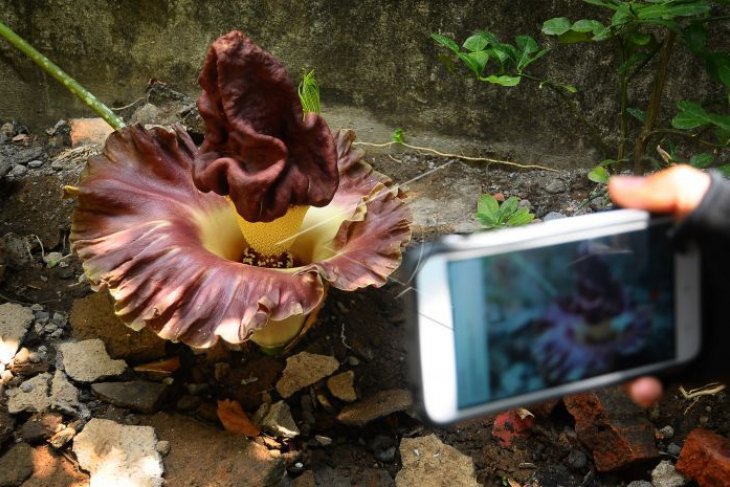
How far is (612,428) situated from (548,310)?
71 centimetres

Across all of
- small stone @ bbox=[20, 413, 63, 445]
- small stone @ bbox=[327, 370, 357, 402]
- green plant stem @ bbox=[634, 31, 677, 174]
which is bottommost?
small stone @ bbox=[327, 370, 357, 402]

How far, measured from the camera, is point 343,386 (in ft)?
5.85

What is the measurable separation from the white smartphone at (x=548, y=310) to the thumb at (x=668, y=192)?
0.07ft

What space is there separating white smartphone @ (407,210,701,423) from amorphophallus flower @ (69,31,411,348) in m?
0.50

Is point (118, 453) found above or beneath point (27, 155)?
beneath

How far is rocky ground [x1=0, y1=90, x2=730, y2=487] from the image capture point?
1.59 meters

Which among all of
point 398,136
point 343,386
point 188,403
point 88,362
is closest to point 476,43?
point 398,136

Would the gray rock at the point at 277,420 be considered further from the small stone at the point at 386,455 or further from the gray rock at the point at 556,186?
the gray rock at the point at 556,186

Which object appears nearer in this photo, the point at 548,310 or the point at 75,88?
the point at 548,310

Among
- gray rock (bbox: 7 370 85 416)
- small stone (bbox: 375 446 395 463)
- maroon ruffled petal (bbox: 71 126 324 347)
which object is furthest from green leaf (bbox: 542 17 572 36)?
gray rock (bbox: 7 370 85 416)

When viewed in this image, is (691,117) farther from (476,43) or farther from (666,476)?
(666,476)

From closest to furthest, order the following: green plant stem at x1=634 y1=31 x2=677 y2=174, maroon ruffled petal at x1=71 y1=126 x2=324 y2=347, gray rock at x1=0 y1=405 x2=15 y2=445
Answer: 1. maroon ruffled petal at x1=71 y1=126 x2=324 y2=347
2. gray rock at x1=0 y1=405 x2=15 y2=445
3. green plant stem at x1=634 y1=31 x2=677 y2=174

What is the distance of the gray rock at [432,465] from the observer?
5.33 ft

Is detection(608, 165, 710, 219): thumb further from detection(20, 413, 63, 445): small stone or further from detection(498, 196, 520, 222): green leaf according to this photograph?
detection(20, 413, 63, 445): small stone
